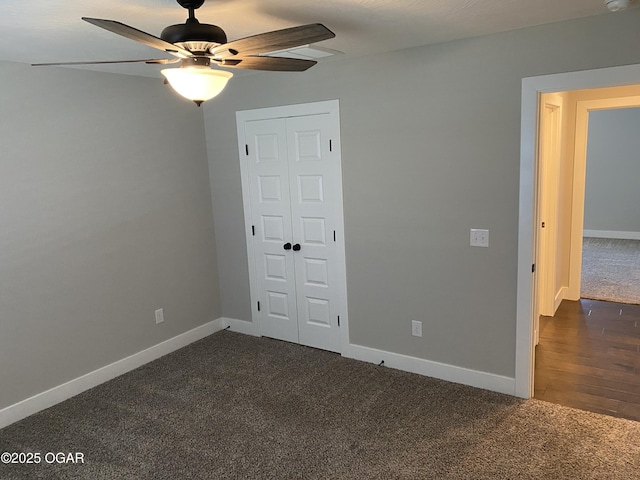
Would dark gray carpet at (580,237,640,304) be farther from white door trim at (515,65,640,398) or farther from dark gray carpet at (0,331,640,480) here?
dark gray carpet at (0,331,640,480)

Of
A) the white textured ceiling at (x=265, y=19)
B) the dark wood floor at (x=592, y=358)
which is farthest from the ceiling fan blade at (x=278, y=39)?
the dark wood floor at (x=592, y=358)

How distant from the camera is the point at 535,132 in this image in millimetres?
2998

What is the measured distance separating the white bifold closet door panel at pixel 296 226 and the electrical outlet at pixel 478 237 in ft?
3.62

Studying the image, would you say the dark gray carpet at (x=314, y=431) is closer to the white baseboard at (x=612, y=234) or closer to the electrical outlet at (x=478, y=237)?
the electrical outlet at (x=478, y=237)

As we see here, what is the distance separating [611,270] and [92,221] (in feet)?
20.8

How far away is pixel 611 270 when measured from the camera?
21.3 ft

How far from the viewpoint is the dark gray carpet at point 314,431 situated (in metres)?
2.64

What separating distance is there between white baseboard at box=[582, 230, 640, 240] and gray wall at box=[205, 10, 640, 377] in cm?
638

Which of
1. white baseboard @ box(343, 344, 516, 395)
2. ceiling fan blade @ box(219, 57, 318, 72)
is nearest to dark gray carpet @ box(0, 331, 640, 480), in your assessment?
white baseboard @ box(343, 344, 516, 395)

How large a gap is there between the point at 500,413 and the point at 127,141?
11.2 ft

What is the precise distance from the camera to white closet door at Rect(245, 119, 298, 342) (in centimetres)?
417

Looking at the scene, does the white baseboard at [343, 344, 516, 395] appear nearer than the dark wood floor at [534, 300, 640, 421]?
No

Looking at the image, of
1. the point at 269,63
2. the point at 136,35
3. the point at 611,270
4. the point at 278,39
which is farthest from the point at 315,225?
the point at 611,270

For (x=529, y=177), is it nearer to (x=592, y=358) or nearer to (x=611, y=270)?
Result: (x=592, y=358)
